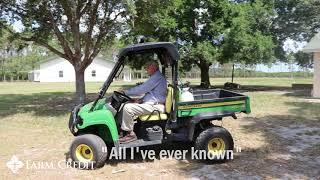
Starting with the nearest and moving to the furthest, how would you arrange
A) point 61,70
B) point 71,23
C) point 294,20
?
point 71,23
point 294,20
point 61,70

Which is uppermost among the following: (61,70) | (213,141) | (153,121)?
(61,70)

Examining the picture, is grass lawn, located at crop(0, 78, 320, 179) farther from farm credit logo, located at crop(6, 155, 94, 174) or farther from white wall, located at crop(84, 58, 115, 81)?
white wall, located at crop(84, 58, 115, 81)

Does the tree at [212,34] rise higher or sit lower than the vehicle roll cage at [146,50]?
higher

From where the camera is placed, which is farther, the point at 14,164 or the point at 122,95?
the point at 14,164

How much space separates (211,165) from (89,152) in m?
2.14

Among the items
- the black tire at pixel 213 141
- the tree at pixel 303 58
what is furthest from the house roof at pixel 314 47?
the tree at pixel 303 58

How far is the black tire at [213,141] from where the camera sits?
25.8 ft

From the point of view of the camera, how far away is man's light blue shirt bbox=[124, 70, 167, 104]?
310 inches

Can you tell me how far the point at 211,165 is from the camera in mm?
7793

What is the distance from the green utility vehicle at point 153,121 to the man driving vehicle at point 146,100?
0.10 metres

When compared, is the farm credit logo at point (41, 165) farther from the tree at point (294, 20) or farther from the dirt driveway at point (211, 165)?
the tree at point (294, 20)

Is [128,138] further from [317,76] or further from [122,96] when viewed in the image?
[317,76]

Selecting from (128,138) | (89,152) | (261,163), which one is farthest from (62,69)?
(261,163)

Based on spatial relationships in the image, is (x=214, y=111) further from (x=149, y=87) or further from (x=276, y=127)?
(x=276, y=127)
